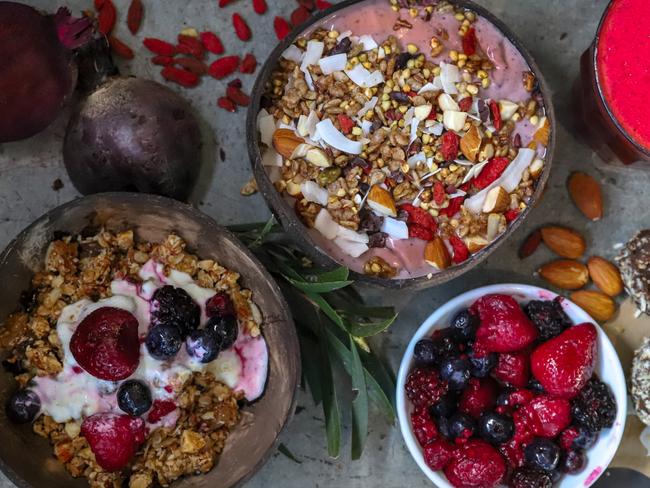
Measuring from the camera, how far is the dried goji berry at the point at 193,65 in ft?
5.02

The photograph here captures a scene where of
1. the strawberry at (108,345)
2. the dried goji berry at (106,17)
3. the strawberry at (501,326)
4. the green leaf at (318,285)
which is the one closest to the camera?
the strawberry at (108,345)

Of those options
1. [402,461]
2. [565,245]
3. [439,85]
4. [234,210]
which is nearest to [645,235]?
[565,245]

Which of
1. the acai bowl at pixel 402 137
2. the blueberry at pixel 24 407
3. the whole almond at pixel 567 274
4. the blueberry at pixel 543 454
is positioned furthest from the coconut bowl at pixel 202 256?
the whole almond at pixel 567 274

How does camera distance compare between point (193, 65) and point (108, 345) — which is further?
point (193, 65)

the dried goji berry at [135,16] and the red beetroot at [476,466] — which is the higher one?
the dried goji berry at [135,16]

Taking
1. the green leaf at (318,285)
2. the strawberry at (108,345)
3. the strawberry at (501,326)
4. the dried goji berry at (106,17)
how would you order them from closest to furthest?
the strawberry at (108,345) → the green leaf at (318,285) → the strawberry at (501,326) → the dried goji berry at (106,17)

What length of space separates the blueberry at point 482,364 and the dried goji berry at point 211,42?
702 mm

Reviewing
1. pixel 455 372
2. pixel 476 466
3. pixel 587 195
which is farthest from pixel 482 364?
pixel 587 195

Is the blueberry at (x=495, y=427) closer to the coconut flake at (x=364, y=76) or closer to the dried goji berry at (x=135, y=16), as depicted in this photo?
the coconut flake at (x=364, y=76)

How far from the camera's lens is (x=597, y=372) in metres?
1.45

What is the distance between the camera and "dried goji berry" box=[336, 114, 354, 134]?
4.37 feet

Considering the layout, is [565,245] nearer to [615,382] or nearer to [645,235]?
[645,235]

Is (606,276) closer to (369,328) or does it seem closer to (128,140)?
(369,328)

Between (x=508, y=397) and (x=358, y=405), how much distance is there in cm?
25
